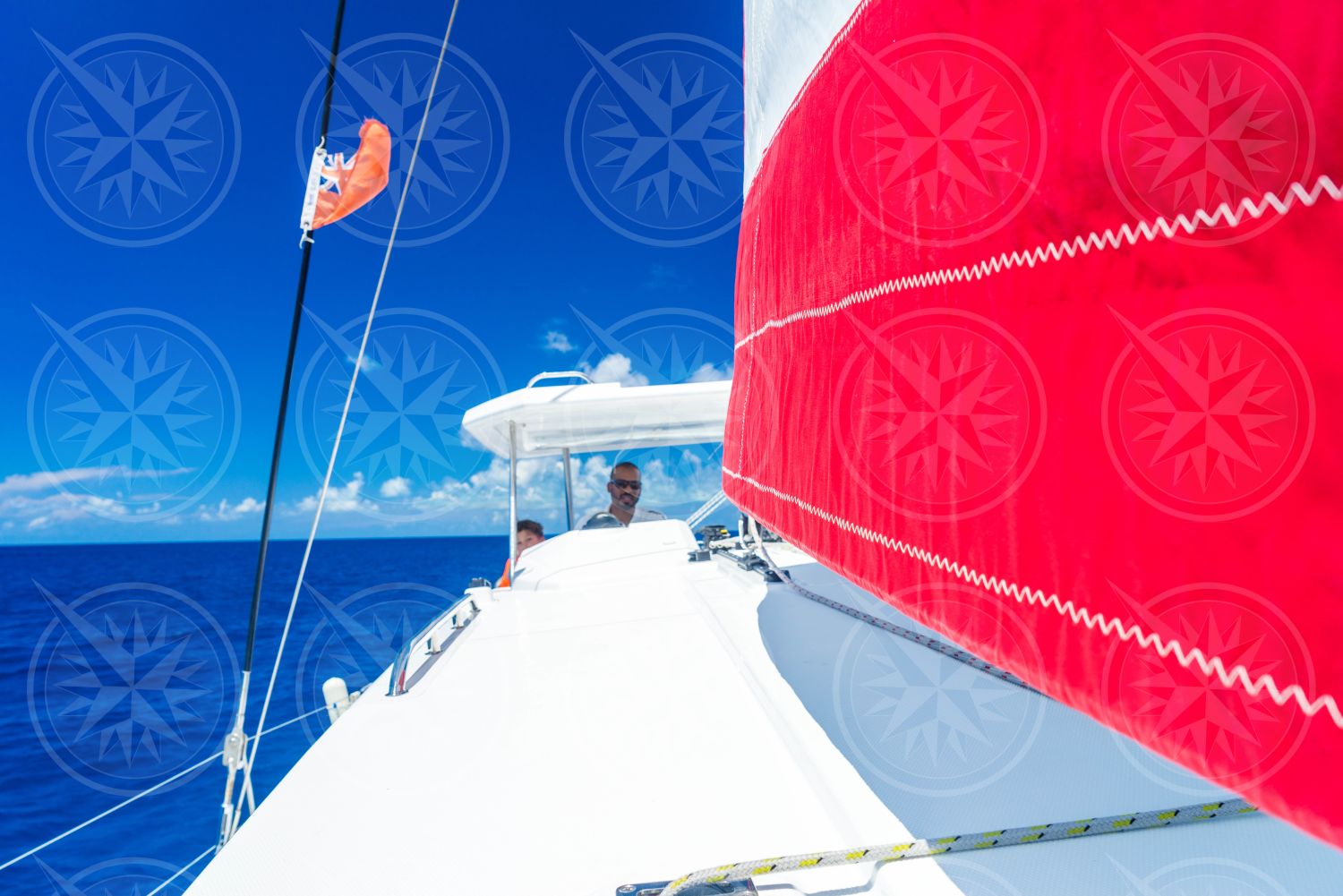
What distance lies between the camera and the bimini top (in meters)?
4.25

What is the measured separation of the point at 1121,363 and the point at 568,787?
1.13m

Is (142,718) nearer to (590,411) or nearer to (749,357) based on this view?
(590,411)

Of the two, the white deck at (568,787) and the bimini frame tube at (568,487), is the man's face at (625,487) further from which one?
the white deck at (568,787)

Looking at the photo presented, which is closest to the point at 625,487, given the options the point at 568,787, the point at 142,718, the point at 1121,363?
the point at 568,787

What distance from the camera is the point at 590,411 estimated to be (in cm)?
451

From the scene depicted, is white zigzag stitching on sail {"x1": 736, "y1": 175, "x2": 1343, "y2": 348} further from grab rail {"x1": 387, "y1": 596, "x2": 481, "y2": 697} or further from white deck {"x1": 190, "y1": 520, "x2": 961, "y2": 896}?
grab rail {"x1": 387, "y1": 596, "x2": 481, "y2": 697}

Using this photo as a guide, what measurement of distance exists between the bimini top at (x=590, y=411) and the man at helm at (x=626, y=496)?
39cm

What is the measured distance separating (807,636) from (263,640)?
741 inches

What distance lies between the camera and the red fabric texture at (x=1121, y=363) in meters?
0.43

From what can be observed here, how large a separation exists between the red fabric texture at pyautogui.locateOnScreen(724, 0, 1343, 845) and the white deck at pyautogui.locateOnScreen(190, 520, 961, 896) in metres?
0.44

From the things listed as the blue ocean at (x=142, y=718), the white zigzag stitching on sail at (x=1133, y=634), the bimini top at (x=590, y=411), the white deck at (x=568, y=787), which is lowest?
the blue ocean at (x=142, y=718)

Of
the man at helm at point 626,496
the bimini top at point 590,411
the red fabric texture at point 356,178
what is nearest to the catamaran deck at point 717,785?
the red fabric texture at point 356,178

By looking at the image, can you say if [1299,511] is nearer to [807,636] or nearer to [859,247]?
[859,247]

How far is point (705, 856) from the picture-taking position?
1.01 metres
